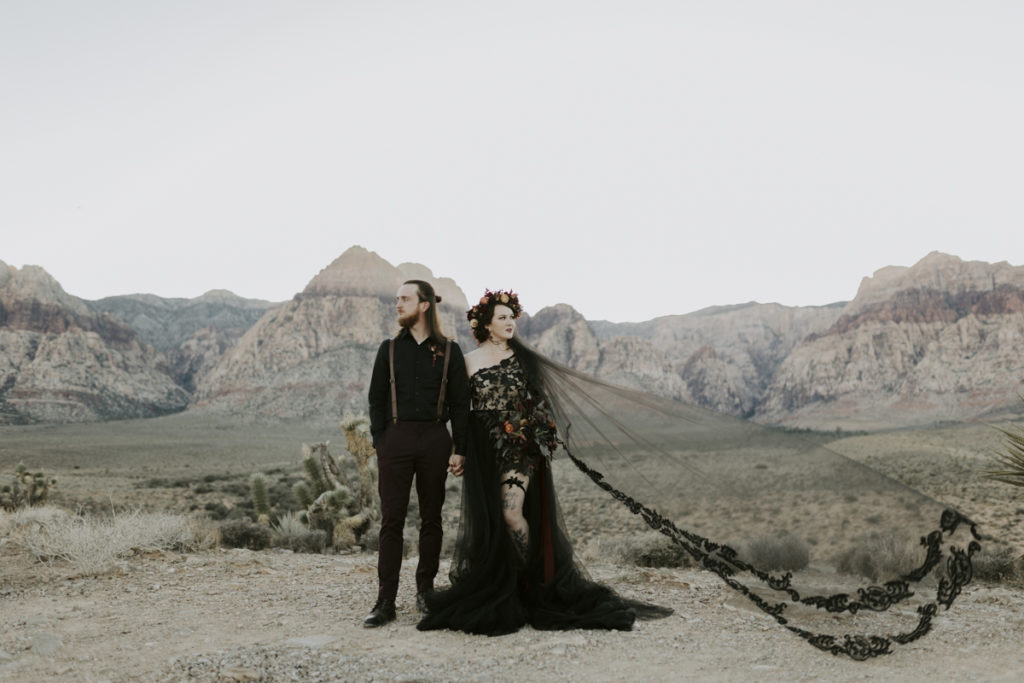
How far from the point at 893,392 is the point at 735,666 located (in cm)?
10324

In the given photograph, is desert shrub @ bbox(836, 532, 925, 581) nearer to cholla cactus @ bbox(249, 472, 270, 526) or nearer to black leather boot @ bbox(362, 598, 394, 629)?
black leather boot @ bbox(362, 598, 394, 629)

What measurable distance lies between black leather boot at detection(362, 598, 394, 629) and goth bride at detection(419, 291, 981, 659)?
0.28 m

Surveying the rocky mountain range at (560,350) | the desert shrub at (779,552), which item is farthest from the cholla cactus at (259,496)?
the rocky mountain range at (560,350)

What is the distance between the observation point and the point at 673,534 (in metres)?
4.75

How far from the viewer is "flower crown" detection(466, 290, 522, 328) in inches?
200

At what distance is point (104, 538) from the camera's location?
6.94 metres

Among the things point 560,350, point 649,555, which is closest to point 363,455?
point 649,555

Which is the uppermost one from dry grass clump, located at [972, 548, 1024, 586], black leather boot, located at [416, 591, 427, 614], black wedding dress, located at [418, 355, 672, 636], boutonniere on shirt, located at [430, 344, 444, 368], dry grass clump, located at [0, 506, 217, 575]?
boutonniere on shirt, located at [430, 344, 444, 368]

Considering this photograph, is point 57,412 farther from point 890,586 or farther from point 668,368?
point 668,368

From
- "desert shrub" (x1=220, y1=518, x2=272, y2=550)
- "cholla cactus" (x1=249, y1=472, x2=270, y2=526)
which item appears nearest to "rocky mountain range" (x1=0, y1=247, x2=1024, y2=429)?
"cholla cactus" (x1=249, y1=472, x2=270, y2=526)

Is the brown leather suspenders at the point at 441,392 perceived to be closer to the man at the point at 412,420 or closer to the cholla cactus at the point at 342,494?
the man at the point at 412,420

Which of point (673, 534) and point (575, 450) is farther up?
point (575, 450)

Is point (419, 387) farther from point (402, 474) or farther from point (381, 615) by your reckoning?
point (381, 615)

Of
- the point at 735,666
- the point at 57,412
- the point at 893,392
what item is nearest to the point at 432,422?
the point at 735,666
